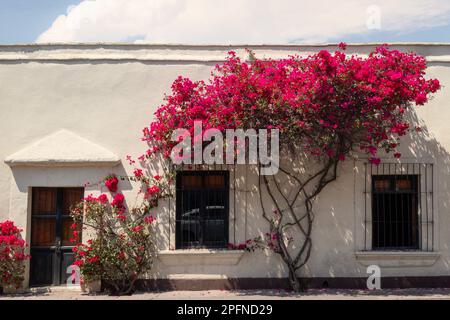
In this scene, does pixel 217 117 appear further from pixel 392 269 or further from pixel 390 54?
pixel 392 269

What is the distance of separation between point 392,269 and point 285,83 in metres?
3.81

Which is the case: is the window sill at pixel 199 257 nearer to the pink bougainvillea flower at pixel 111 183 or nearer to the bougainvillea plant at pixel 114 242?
the bougainvillea plant at pixel 114 242

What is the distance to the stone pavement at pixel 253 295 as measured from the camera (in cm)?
809

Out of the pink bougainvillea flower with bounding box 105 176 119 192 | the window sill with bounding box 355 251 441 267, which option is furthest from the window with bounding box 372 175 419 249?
the pink bougainvillea flower with bounding box 105 176 119 192

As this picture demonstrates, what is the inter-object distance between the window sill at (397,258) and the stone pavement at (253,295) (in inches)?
18.1

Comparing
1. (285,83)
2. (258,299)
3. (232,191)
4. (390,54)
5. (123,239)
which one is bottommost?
(258,299)

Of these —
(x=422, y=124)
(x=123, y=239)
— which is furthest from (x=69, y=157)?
(x=422, y=124)

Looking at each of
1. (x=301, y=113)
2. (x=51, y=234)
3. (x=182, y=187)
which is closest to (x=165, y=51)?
(x=182, y=187)

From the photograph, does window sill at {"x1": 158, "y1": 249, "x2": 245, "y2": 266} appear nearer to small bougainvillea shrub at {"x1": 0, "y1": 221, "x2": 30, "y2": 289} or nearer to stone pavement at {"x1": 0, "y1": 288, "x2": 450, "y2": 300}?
stone pavement at {"x1": 0, "y1": 288, "x2": 450, "y2": 300}

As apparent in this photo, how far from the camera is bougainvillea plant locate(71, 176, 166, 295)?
8234mm

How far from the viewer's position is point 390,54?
8.18 m

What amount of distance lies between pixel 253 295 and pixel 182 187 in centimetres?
222

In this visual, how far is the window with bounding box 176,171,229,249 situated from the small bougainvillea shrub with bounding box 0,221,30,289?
2.63 meters

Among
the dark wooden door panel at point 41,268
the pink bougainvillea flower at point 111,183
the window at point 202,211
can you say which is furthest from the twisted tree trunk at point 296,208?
the dark wooden door panel at point 41,268
